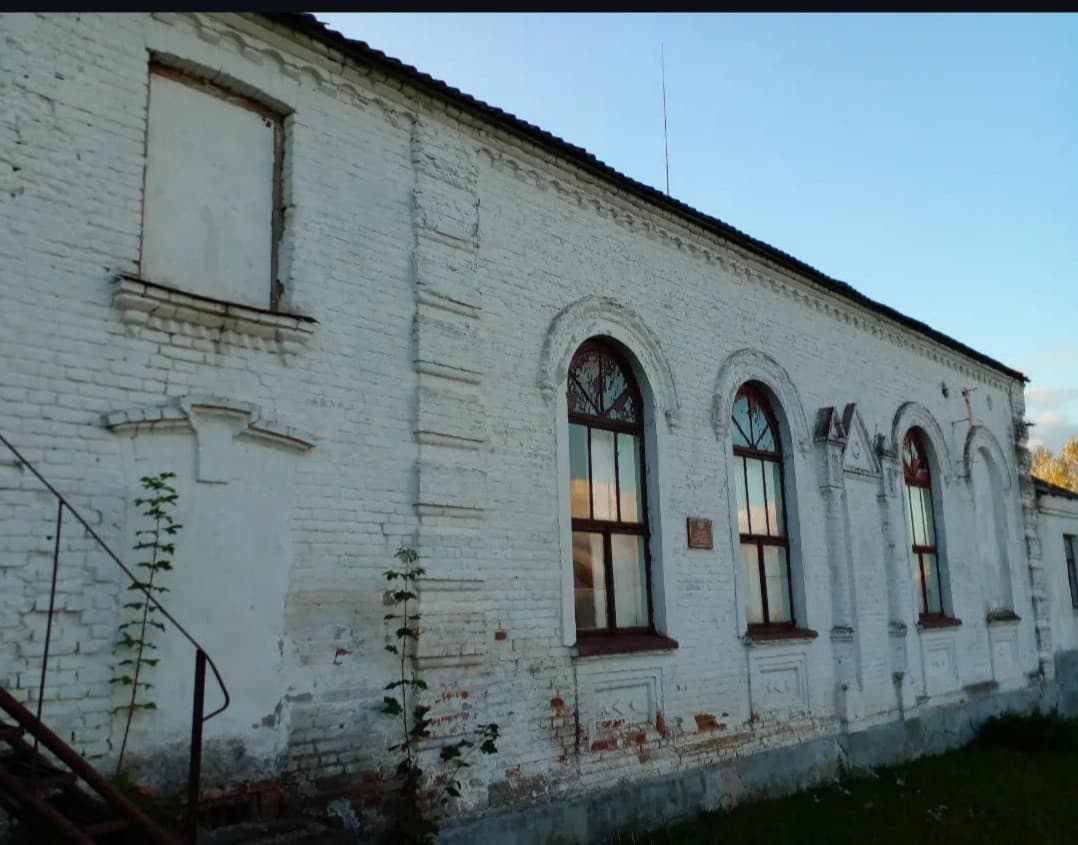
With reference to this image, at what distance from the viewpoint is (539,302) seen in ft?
26.7

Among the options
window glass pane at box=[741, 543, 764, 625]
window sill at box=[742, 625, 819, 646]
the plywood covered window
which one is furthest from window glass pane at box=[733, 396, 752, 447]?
the plywood covered window

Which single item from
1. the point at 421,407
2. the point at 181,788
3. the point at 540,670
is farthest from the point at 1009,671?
the point at 181,788

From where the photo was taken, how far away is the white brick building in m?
5.31

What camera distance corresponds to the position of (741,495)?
1027cm

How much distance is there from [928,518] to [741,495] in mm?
5364

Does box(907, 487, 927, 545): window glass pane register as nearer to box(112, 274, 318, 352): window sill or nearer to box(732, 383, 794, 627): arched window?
box(732, 383, 794, 627): arched window

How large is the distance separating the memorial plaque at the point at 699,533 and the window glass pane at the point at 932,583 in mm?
6021

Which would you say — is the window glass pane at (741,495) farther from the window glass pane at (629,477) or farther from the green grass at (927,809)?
the green grass at (927,809)

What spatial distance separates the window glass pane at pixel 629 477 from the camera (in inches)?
345

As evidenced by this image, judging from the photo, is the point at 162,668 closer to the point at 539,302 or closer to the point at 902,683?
the point at 539,302

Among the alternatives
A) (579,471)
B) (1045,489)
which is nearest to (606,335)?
(579,471)

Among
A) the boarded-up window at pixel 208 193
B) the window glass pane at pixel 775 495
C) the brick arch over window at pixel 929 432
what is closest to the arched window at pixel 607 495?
the window glass pane at pixel 775 495

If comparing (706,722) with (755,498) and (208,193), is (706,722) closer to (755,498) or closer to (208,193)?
(755,498)

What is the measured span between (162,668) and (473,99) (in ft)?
16.3
